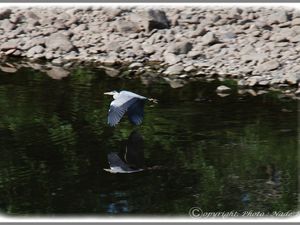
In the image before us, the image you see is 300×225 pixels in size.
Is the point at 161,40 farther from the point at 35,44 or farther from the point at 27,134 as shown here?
the point at 27,134

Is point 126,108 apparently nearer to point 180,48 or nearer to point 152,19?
point 180,48

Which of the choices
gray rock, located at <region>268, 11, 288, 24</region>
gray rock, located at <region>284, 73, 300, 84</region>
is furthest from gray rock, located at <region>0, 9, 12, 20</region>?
gray rock, located at <region>284, 73, 300, 84</region>

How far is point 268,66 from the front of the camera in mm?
15570

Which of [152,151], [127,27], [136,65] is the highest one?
[152,151]

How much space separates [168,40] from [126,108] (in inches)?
217

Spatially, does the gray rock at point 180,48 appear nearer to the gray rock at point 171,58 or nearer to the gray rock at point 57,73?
the gray rock at point 171,58

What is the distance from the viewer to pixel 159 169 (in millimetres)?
11352

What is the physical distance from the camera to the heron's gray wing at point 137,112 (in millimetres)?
12172

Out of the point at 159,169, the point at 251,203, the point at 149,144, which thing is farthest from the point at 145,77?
the point at 251,203

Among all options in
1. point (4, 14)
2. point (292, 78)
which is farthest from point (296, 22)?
point (4, 14)

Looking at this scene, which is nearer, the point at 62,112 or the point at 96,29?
the point at 62,112

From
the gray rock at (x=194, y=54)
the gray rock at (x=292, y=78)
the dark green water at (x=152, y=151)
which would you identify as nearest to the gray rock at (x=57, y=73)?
the dark green water at (x=152, y=151)

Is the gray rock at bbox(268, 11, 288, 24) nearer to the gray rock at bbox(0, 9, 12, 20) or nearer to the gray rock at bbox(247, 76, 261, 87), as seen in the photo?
the gray rock at bbox(247, 76, 261, 87)

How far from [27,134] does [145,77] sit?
12.8ft
